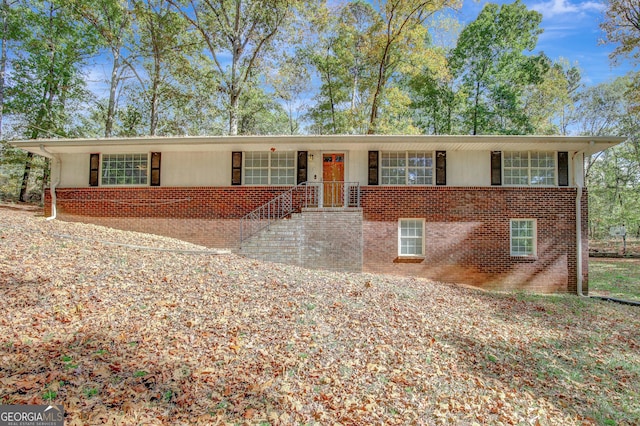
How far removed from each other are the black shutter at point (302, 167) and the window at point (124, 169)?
5039mm

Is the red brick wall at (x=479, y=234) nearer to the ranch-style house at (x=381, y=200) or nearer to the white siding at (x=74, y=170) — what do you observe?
the ranch-style house at (x=381, y=200)

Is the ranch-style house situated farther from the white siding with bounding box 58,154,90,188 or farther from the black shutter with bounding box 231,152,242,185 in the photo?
the white siding with bounding box 58,154,90,188

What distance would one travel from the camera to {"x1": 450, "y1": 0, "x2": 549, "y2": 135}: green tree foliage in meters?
19.2

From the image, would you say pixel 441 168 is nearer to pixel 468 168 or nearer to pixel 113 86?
pixel 468 168

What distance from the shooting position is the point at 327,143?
991 cm

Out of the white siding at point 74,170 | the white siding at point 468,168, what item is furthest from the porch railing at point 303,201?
the white siding at point 74,170

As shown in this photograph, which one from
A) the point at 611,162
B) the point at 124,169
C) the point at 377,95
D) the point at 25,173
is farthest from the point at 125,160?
the point at 611,162

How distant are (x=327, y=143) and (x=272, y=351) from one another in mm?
7194

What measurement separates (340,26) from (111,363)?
69.0 feet

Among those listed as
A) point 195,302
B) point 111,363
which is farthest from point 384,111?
point 111,363

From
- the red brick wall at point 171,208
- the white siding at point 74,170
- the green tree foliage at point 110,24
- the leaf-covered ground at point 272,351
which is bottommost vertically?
the leaf-covered ground at point 272,351

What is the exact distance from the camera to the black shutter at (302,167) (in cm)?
1045

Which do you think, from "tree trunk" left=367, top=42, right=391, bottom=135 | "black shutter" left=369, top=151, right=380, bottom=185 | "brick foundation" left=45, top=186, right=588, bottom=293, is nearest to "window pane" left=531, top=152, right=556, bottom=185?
"brick foundation" left=45, top=186, right=588, bottom=293

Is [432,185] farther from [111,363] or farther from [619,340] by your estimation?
[111,363]
